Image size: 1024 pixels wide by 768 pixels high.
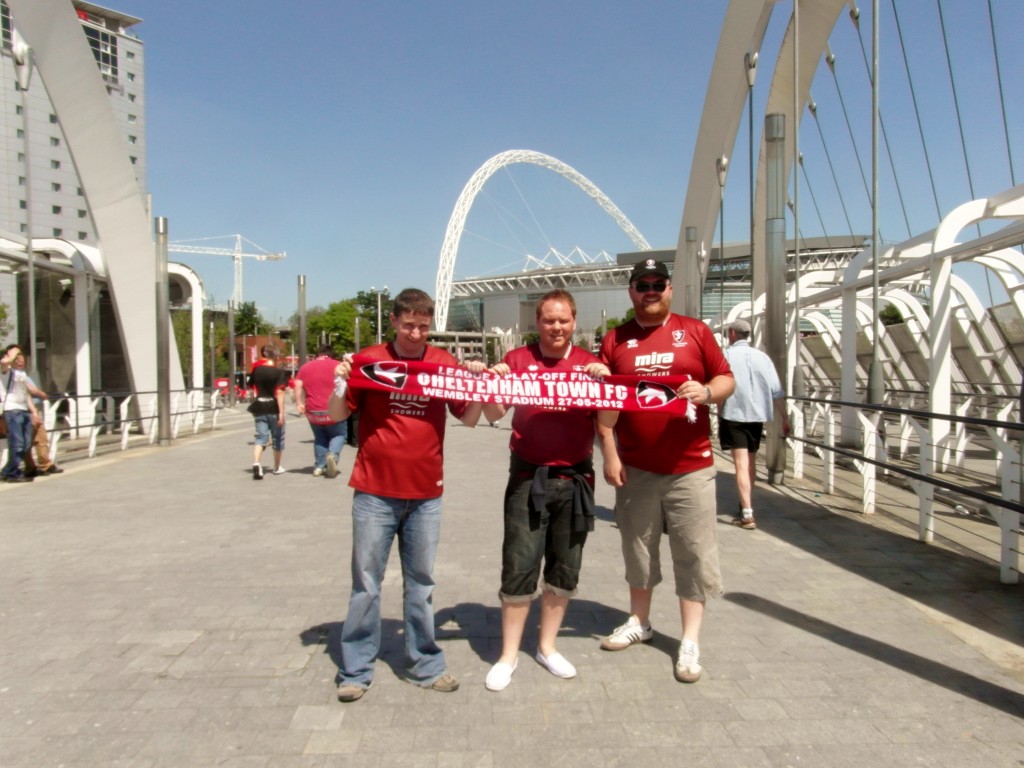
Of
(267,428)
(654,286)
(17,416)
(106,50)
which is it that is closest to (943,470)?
(654,286)

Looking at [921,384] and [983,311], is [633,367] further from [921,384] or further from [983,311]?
[921,384]

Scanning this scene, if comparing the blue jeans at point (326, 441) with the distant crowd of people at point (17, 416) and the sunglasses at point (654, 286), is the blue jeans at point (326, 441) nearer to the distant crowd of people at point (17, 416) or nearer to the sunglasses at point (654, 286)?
the distant crowd of people at point (17, 416)

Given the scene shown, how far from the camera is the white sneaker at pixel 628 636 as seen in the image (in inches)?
169

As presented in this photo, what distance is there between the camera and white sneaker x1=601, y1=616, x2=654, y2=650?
4.30 meters

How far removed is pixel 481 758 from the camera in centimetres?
312

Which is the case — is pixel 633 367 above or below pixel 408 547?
above

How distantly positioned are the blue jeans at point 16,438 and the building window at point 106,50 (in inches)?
3902

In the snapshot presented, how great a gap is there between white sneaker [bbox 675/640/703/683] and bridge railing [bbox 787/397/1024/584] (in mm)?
2156

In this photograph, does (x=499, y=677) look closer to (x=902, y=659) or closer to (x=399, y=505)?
(x=399, y=505)

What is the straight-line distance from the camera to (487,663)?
4125 millimetres

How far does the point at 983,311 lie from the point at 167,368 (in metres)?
15.5

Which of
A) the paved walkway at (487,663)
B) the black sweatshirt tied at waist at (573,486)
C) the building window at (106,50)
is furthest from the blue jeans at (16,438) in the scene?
the building window at (106,50)

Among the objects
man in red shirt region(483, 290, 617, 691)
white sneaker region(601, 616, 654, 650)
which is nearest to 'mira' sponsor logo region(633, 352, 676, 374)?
man in red shirt region(483, 290, 617, 691)

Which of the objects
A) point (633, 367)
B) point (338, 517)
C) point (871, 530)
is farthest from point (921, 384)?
point (633, 367)
